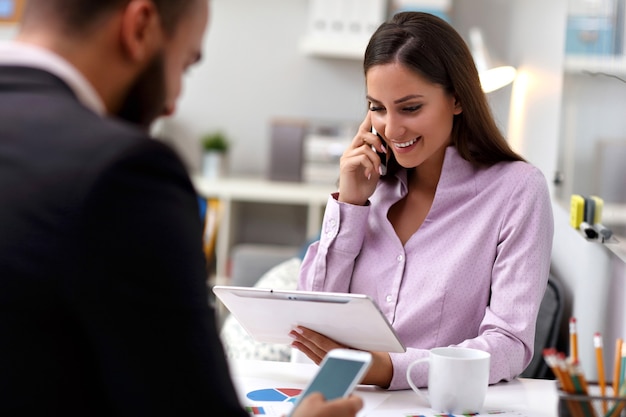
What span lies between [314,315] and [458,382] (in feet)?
0.81

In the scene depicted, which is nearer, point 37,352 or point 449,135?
point 37,352

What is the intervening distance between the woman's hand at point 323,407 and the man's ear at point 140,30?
41 centimetres

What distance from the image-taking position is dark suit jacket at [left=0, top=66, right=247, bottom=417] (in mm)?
768

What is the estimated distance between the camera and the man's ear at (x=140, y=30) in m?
0.85

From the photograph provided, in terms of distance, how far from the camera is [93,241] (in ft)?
2.52

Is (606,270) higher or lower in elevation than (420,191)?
lower

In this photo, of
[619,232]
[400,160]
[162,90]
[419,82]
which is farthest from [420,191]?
[162,90]

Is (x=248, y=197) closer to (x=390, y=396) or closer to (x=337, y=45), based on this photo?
(x=337, y=45)

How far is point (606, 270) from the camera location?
197cm

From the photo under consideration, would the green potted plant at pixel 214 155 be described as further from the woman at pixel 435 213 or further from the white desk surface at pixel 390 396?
the white desk surface at pixel 390 396

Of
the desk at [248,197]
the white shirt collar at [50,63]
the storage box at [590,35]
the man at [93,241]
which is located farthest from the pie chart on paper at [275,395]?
the desk at [248,197]

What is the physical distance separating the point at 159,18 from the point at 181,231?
21cm

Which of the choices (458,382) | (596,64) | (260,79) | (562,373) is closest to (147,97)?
(562,373)

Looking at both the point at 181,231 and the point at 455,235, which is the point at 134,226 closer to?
the point at 181,231
